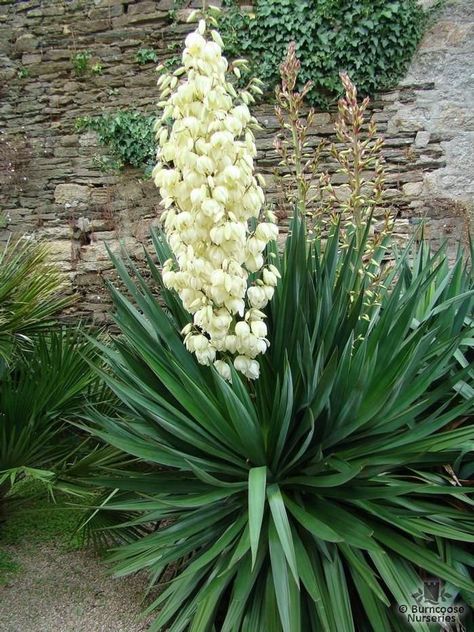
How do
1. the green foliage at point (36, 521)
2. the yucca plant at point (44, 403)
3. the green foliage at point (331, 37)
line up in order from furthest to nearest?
the green foliage at point (331, 37)
the green foliage at point (36, 521)
the yucca plant at point (44, 403)

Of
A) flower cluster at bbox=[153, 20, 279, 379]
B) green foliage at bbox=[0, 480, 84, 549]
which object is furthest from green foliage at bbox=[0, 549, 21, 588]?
flower cluster at bbox=[153, 20, 279, 379]

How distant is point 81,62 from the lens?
5.68 metres

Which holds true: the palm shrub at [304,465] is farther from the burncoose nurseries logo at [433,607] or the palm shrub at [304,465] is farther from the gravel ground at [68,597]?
the gravel ground at [68,597]

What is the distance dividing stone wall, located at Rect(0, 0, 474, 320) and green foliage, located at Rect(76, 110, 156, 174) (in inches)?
4.6

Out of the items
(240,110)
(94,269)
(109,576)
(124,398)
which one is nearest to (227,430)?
(124,398)

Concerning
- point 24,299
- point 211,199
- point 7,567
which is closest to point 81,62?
point 24,299

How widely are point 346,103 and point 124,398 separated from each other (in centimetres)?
157

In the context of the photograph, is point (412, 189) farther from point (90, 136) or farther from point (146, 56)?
point (90, 136)

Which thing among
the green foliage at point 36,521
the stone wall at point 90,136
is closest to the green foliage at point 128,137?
the stone wall at point 90,136

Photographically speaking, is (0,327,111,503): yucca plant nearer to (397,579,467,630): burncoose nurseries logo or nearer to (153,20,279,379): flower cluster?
(153,20,279,379): flower cluster

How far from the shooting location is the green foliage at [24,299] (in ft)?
9.70

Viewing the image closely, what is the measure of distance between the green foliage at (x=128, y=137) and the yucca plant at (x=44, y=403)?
289cm

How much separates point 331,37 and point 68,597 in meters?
4.99

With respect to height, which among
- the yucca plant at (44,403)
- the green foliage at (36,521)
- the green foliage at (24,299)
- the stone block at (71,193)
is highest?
the stone block at (71,193)
